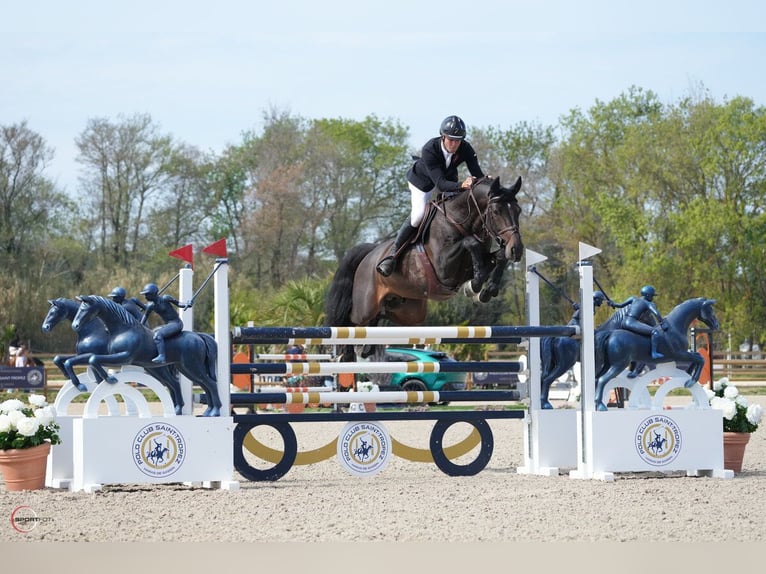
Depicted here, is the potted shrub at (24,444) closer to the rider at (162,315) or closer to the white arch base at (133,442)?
the white arch base at (133,442)

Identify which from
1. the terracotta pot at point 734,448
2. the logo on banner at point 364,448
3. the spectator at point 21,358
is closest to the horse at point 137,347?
the logo on banner at point 364,448

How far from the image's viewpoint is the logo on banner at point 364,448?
7199 millimetres

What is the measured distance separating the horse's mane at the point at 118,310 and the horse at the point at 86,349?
7.2 inches

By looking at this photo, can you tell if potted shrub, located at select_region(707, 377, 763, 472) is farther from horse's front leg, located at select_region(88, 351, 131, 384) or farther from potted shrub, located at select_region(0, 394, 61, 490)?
potted shrub, located at select_region(0, 394, 61, 490)

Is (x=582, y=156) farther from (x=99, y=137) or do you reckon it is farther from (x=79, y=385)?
(x=79, y=385)

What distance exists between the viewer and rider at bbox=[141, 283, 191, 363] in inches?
264

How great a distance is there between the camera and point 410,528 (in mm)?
4977

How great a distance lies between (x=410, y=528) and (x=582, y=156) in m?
28.6

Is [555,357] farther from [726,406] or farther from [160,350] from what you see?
[160,350]

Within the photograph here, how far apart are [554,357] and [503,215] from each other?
4.76 feet

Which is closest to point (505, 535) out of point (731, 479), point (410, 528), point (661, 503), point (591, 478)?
point (410, 528)

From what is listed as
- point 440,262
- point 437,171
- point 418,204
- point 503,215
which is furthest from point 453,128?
point 440,262

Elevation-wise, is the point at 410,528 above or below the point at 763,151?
below

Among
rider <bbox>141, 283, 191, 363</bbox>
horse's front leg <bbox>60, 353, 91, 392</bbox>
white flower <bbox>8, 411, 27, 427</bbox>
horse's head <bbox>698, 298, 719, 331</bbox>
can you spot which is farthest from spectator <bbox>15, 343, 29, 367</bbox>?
horse's head <bbox>698, 298, 719, 331</bbox>
